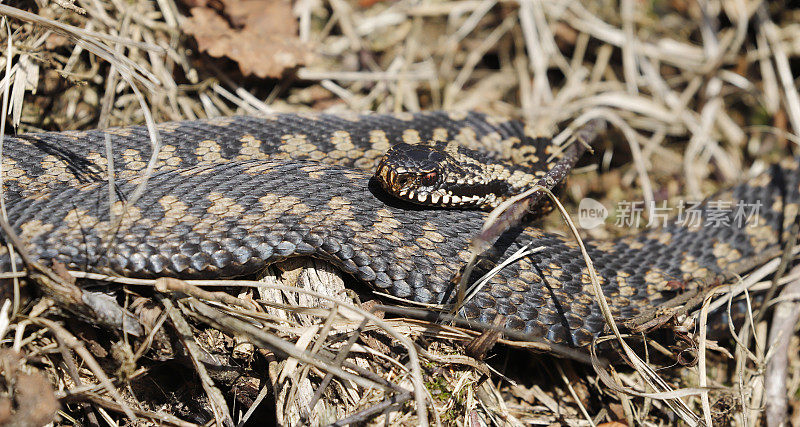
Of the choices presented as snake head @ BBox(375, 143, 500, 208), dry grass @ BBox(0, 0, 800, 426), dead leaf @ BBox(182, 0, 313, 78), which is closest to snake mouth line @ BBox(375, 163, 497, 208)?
snake head @ BBox(375, 143, 500, 208)

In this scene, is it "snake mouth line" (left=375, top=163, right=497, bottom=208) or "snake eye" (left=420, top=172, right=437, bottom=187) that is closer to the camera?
"snake mouth line" (left=375, top=163, right=497, bottom=208)

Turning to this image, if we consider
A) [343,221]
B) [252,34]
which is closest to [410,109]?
[252,34]

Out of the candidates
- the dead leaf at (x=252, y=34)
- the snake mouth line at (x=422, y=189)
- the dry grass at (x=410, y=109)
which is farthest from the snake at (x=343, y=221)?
the dead leaf at (x=252, y=34)

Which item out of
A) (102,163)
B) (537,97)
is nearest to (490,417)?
(102,163)

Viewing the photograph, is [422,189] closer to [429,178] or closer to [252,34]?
[429,178]

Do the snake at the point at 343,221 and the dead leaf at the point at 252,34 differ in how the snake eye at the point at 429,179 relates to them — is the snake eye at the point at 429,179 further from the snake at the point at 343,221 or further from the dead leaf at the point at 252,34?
the dead leaf at the point at 252,34

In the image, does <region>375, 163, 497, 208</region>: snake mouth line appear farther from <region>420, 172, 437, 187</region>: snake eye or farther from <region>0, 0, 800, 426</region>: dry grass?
<region>0, 0, 800, 426</region>: dry grass
